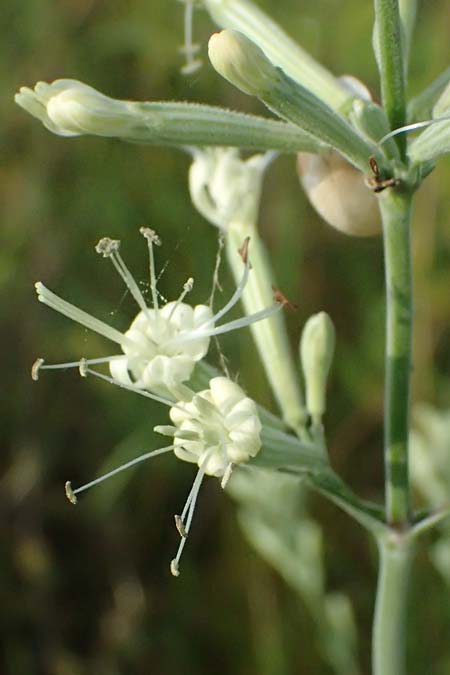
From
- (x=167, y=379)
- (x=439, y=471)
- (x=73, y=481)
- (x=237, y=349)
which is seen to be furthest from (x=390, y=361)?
(x=73, y=481)

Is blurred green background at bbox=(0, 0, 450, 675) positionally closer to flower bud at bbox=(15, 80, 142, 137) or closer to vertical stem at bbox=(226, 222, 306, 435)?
vertical stem at bbox=(226, 222, 306, 435)

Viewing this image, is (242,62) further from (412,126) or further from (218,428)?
(218,428)

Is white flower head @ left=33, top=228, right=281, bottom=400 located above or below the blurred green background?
below

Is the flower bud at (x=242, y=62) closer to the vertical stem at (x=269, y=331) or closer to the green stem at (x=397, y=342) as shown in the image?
the green stem at (x=397, y=342)

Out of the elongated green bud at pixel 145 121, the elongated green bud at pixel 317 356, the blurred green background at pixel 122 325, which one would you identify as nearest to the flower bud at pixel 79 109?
the elongated green bud at pixel 145 121

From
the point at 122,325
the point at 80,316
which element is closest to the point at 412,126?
A: the point at 80,316

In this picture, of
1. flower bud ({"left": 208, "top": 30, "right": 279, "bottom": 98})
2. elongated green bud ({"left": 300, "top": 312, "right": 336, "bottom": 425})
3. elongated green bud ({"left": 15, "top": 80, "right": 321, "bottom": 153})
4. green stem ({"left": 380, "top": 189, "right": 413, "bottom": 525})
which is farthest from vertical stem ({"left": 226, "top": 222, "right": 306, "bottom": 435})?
flower bud ({"left": 208, "top": 30, "right": 279, "bottom": 98})

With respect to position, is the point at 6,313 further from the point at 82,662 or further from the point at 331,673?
the point at 331,673
